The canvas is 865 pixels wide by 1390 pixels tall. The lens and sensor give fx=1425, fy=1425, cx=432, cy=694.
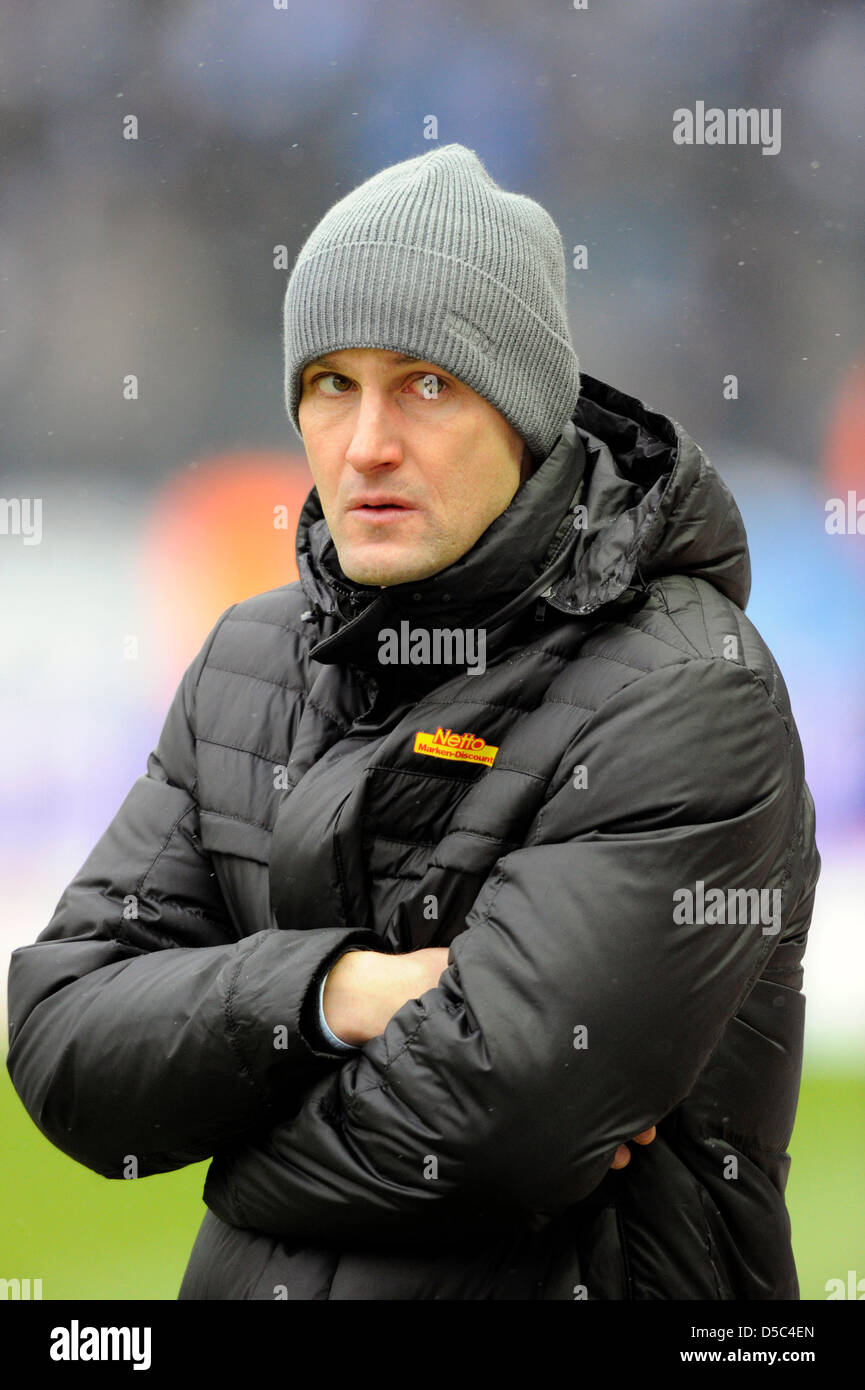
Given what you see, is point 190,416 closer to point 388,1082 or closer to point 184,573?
point 184,573

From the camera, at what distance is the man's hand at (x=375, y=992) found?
1.27m

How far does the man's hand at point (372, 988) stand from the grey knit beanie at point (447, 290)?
1.81 feet

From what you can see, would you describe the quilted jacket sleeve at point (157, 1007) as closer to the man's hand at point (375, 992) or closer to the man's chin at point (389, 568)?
the man's hand at point (375, 992)

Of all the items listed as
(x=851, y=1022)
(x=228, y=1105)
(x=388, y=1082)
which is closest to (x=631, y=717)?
(x=388, y=1082)

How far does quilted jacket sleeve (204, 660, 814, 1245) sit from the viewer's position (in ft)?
3.87

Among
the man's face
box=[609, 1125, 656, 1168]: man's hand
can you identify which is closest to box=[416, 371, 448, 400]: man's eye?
the man's face

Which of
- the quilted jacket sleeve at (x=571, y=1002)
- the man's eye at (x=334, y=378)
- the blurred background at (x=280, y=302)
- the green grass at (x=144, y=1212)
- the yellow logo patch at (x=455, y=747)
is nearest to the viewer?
the quilted jacket sleeve at (x=571, y=1002)

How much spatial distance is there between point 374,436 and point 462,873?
42 centimetres

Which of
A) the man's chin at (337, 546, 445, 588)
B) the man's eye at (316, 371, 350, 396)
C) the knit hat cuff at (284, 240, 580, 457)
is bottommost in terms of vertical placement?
the man's chin at (337, 546, 445, 588)

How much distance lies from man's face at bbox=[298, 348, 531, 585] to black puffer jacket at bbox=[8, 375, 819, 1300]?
39 mm

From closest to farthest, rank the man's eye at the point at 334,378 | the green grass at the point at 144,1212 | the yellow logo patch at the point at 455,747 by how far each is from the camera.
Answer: the yellow logo patch at the point at 455,747 → the man's eye at the point at 334,378 → the green grass at the point at 144,1212

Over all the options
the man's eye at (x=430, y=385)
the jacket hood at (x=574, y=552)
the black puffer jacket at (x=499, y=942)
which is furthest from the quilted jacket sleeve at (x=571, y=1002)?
the man's eye at (x=430, y=385)

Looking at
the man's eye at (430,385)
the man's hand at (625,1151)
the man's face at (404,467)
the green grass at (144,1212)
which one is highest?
the man's eye at (430,385)

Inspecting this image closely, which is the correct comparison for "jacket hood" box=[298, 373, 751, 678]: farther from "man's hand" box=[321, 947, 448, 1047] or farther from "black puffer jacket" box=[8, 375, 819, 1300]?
"man's hand" box=[321, 947, 448, 1047]
